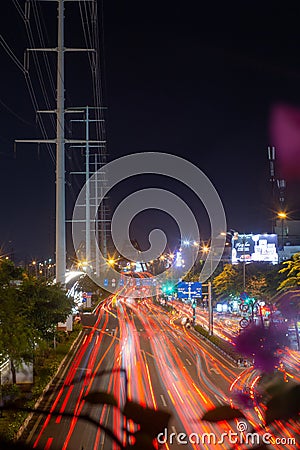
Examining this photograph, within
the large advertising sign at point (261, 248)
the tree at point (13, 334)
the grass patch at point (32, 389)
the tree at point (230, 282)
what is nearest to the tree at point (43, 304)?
the grass patch at point (32, 389)

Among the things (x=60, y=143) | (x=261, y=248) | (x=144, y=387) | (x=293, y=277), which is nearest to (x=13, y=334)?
(x=144, y=387)

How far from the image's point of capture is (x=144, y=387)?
21.5m

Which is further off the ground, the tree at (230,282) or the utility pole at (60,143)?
the utility pole at (60,143)

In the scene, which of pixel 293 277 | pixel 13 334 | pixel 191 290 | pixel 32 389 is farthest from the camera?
pixel 293 277

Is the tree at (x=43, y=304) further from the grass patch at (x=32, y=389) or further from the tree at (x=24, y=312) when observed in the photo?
the grass patch at (x=32, y=389)

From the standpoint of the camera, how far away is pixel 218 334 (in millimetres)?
40219

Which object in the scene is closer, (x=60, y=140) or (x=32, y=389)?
(x=32, y=389)

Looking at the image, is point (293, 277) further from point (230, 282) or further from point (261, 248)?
point (261, 248)

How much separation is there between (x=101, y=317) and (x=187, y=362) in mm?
26138

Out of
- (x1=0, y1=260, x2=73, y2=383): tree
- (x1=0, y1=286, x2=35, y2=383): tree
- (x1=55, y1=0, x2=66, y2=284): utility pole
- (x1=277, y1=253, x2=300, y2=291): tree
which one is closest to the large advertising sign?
(x1=277, y1=253, x2=300, y2=291): tree

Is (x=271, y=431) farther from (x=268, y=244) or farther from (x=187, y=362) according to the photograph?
(x=268, y=244)

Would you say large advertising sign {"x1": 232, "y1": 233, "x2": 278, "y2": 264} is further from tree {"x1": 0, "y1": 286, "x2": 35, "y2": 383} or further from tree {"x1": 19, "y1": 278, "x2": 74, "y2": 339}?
tree {"x1": 0, "y1": 286, "x2": 35, "y2": 383}

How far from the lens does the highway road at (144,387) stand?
14.4 metres

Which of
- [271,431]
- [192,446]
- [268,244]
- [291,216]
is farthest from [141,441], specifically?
[291,216]
